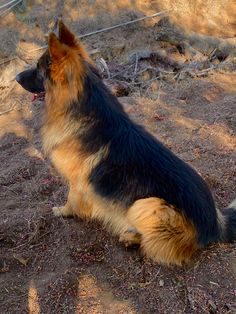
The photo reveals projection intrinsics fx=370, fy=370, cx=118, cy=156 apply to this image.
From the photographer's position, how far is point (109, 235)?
3.73 meters

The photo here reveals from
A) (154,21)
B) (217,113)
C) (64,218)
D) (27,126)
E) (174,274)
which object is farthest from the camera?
(154,21)

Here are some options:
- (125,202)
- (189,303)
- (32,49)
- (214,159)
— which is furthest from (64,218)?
(32,49)

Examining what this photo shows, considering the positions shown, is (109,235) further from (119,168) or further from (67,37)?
(67,37)

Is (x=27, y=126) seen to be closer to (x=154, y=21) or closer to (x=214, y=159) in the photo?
(x=214, y=159)

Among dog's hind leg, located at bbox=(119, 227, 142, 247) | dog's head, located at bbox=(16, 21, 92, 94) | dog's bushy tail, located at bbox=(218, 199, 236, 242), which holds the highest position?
dog's head, located at bbox=(16, 21, 92, 94)

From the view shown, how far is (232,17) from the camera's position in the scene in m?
11.5

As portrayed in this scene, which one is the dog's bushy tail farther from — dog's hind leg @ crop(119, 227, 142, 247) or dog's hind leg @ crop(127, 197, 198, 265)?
dog's hind leg @ crop(119, 227, 142, 247)

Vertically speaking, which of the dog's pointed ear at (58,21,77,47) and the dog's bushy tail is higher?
the dog's pointed ear at (58,21,77,47)

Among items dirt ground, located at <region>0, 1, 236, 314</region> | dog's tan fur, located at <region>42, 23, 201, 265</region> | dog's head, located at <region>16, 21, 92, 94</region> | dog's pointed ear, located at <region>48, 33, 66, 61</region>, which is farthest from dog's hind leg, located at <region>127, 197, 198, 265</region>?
dog's pointed ear, located at <region>48, 33, 66, 61</region>

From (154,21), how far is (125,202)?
9.22m

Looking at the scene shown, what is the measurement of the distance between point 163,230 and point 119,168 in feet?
2.20

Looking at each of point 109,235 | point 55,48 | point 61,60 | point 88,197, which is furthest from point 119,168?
point 55,48

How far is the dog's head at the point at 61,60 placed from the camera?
3.11 m

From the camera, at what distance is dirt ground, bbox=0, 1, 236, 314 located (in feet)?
10.2
